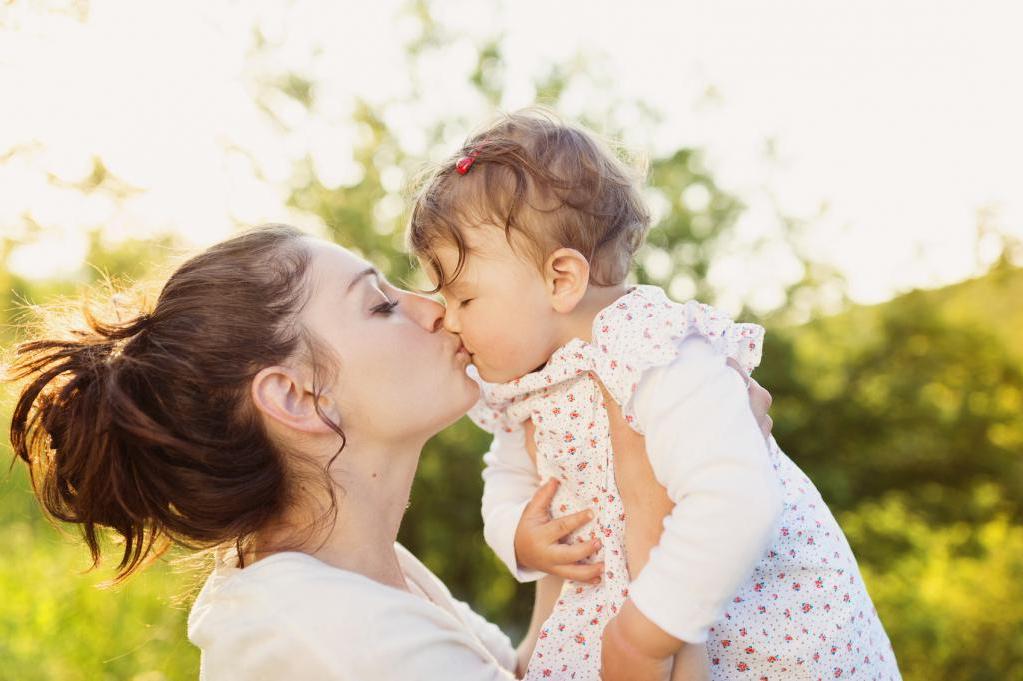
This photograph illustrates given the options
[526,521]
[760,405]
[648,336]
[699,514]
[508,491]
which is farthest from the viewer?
[508,491]

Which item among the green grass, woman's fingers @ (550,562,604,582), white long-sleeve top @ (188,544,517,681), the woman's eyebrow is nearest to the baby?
woman's fingers @ (550,562,604,582)

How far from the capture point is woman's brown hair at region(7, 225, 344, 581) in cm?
203

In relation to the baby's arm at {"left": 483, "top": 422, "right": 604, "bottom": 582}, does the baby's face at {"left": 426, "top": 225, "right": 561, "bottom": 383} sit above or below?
above

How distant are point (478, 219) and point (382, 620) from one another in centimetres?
88

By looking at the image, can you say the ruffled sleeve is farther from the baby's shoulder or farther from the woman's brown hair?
the woman's brown hair

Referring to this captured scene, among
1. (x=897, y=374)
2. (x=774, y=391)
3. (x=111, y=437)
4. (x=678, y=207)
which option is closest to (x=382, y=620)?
(x=111, y=437)

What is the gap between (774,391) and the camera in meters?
8.33

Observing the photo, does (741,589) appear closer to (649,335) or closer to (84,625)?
(649,335)

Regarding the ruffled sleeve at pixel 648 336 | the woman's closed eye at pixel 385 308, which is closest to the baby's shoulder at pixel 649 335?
the ruffled sleeve at pixel 648 336

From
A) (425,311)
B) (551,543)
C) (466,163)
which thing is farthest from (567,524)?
(466,163)

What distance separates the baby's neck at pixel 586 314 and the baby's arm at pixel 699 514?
0.36 m

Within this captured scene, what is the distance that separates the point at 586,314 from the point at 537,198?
0.28 meters

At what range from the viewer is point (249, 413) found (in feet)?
6.86

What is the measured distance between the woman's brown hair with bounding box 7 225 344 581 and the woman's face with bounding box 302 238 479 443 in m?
0.05
